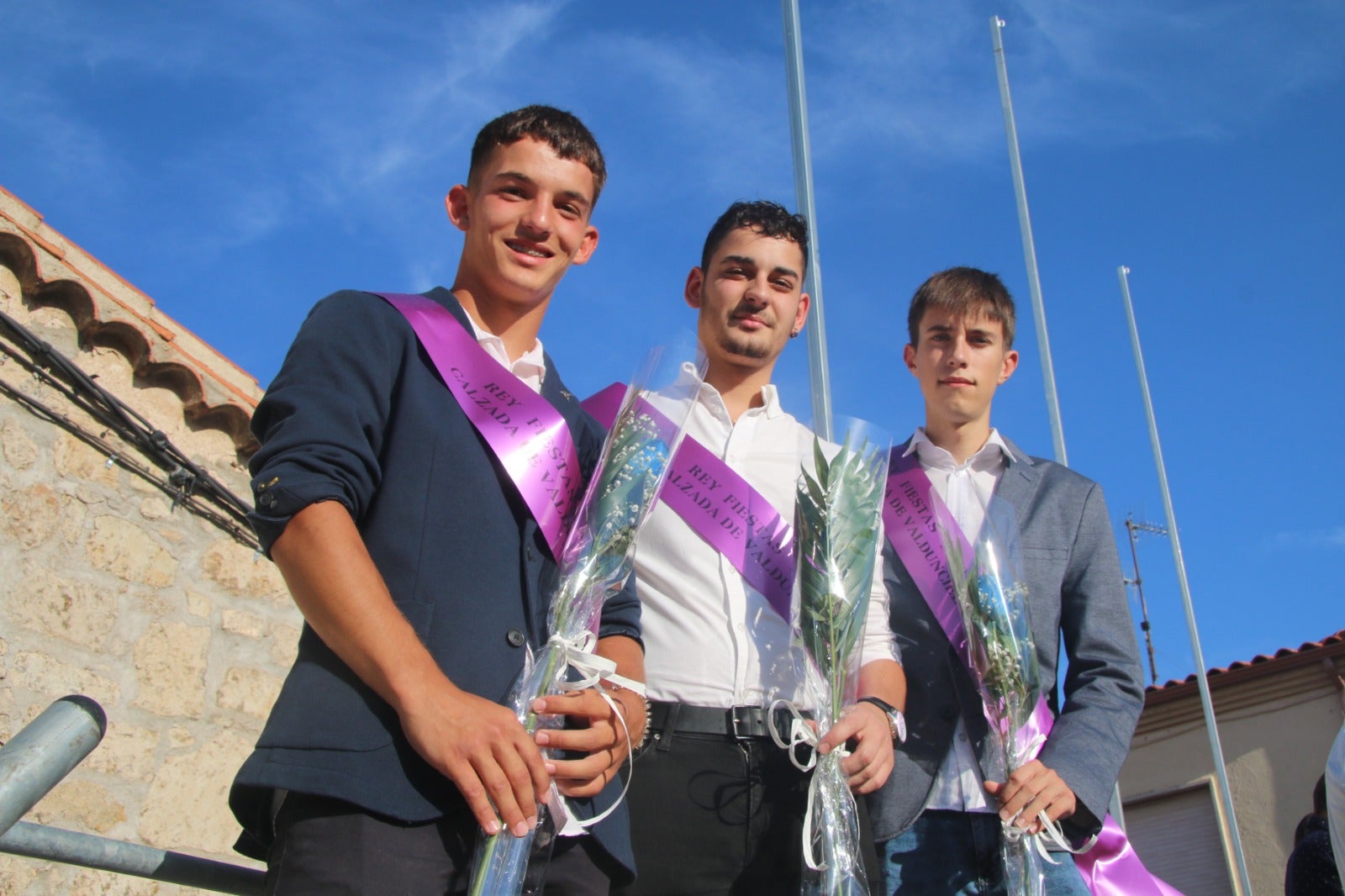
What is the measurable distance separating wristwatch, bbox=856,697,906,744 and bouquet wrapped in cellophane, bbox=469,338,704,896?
61 cm

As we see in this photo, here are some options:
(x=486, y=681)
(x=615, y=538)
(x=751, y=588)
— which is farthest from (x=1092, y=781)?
(x=486, y=681)

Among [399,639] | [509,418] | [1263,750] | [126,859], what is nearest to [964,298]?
[509,418]

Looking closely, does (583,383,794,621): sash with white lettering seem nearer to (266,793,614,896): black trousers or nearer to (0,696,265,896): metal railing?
(266,793,614,896): black trousers

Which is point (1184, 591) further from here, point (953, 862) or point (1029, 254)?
point (953, 862)

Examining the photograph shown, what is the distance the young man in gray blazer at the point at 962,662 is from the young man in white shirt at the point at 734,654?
171mm

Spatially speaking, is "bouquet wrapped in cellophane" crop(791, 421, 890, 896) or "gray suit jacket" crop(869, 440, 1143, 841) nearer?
"bouquet wrapped in cellophane" crop(791, 421, 890, 896)

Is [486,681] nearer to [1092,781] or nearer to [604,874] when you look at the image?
[604,874]

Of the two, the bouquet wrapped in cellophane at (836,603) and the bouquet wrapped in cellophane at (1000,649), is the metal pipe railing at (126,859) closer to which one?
the bouquet wrapped in cellophane at (836,603)

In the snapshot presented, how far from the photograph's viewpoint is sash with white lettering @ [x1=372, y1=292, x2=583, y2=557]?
1.81 metres

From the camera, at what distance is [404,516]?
1.65 meters

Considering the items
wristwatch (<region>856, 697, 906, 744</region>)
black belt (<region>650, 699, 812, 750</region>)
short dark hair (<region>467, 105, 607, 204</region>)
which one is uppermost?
short dark hair (<region>467, 105, 607, 204</region>)

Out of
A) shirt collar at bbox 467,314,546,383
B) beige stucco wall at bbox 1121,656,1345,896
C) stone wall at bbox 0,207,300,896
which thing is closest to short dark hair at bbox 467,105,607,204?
shirt collar at bbox 467,314,546,383

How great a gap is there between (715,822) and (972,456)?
125 centimetres

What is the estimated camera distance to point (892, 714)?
2.16 meters
